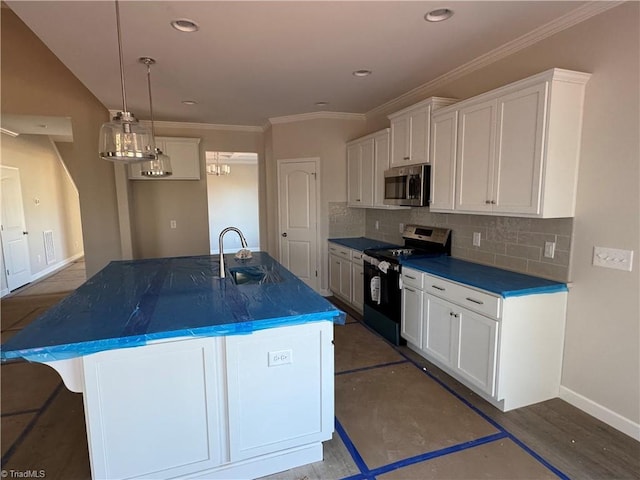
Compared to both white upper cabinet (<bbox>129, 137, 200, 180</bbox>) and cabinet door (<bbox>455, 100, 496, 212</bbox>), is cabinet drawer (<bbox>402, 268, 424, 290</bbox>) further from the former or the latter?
white upper cabinet (<bbox>129, 137, 200, 180</bbox>)

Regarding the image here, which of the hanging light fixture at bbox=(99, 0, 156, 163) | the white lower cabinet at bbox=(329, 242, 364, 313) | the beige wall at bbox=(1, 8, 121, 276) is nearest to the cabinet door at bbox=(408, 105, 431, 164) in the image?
the white lower cabinet at bbox=(329, 242, 364, 313)

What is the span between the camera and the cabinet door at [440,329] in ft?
9.20

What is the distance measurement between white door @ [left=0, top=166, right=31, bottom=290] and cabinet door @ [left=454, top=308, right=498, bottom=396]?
6692 millimetres

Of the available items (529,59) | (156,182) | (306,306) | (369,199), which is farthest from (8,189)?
(529,59)

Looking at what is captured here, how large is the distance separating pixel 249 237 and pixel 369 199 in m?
5.43

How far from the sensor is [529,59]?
106 inches

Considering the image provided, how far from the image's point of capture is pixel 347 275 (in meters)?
4.68

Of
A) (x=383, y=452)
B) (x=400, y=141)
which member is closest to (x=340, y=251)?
(x=400, y=141)

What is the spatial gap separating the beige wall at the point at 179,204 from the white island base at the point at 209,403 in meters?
4.02

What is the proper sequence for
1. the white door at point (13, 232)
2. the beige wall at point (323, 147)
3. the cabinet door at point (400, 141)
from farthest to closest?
the white door at point (13, 232) → the beige wall at point (323, 147) → the cabinet door at point (400, 141)

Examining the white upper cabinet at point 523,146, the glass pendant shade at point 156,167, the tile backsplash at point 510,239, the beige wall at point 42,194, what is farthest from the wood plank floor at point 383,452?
the beige wall at point 42,194

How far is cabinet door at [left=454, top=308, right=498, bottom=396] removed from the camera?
244 centimetres

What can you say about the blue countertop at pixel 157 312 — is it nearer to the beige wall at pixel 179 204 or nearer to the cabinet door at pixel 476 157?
Result: the cabinet door at pixel 476 157

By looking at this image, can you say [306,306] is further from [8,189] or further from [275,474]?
[8,189]
